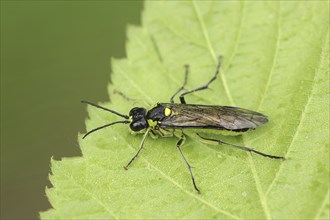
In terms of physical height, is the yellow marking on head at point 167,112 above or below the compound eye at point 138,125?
below

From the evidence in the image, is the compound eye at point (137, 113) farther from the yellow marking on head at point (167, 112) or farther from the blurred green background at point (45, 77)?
the blurred green background at point (45, 77)

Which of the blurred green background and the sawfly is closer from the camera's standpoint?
the sawfly

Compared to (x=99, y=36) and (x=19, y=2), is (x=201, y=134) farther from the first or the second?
(x=19, y=2)

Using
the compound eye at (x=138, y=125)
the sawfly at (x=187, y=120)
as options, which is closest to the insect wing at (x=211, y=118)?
the sawfly at (x=187, y=120)

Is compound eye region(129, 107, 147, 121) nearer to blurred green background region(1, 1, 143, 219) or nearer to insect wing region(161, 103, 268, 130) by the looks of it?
insect wing region(161, 103, 268, 130)

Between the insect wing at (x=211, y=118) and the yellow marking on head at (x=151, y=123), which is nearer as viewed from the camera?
the insect wing at (x=211, y=118)

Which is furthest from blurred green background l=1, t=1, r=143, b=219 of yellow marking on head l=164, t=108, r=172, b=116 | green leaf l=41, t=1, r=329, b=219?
yellow marking on head l=164, t=108, r=172, b=116

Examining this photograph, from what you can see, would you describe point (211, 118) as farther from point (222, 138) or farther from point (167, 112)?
point (167, 112)
